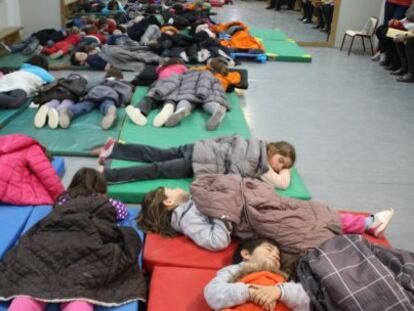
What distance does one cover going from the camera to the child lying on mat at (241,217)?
2.19 m

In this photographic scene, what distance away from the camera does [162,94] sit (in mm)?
4016

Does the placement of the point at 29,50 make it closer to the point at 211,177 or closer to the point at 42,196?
the point at 42,196

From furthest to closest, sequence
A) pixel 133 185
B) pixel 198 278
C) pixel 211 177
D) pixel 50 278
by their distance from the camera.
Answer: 1. pixel 133 185
2. pixel 211 177
3. pixel 198 278
4. pixel 50 278

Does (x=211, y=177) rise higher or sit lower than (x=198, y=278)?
higher

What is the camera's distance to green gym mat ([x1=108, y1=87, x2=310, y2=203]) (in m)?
2.75

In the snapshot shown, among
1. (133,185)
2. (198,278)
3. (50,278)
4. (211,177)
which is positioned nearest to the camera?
(50,278)

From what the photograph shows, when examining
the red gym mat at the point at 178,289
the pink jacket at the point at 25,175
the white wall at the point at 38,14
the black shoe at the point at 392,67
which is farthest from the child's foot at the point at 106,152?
the white wall at the point at 38,14

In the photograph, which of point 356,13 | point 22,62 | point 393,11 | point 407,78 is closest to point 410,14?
point 393,11

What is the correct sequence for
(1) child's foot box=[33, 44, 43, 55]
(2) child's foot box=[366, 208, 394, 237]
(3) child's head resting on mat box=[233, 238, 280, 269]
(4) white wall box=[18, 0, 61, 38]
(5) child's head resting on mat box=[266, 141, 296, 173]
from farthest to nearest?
1. (4) white wall box=[18, 0, 61, 38]
2. (1) child's foot box=[33, 44, 43, 55]
3. (5) child's head resting on mat box=[266, 141, 296, 173]
4. (2) child's foot box=[366, 208, 394, 237]
5. (3) child's head resting on mat box=[233, 238, 280, 269]

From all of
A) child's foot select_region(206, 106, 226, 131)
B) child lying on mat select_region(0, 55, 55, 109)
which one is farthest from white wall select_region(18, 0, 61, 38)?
child's foot select_region(206, 106, 226, 131)

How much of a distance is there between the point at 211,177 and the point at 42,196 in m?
1.01

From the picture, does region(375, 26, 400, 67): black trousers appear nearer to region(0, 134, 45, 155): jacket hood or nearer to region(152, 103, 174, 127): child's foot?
region(152, 103, 174, 127): child's foot

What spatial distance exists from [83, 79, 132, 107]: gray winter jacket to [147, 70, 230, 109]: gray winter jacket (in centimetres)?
27

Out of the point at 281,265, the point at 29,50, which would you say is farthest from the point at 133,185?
the point at 29,50
